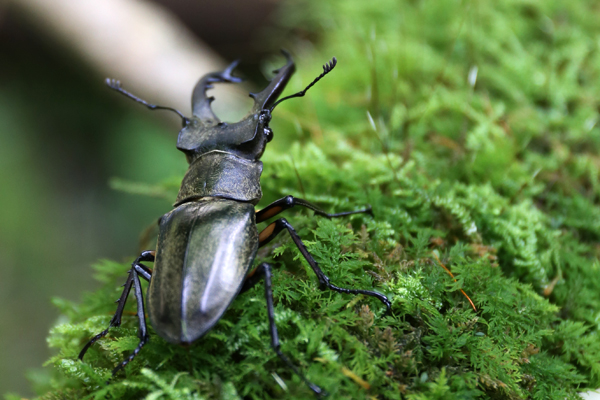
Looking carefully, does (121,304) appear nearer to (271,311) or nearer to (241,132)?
(271,311)

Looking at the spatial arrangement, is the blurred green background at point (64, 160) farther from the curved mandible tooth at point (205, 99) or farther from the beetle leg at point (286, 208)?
the beetle leg at point (286, 208)

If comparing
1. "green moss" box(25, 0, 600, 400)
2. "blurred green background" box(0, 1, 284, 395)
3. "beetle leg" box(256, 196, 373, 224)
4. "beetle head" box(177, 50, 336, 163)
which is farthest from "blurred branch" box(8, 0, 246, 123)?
"beetle leg" box(256, 196, 373, 224)

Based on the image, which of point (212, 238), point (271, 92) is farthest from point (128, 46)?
point (212, 238)

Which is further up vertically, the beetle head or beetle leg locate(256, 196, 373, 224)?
the beetle head

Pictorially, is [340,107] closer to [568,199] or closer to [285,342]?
[568,199]

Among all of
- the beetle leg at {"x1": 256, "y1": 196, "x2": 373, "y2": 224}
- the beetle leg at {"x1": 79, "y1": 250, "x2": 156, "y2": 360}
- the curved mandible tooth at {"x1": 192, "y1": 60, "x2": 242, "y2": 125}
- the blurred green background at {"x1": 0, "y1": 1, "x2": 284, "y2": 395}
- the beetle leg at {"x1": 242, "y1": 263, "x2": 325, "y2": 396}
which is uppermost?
the blurred green background at {"x1": 0, "y1": 1, "x2": 284, "y2": 395}

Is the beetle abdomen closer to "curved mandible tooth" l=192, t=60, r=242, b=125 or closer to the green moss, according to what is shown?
the green moss
